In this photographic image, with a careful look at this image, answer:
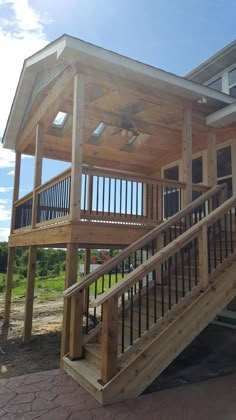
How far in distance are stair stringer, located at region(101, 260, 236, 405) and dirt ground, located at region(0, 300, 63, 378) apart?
6.33ft

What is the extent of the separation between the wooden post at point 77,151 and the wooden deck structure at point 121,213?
2cm

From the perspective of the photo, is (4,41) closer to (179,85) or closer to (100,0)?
(100,0)

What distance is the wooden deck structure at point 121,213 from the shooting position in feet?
12.2

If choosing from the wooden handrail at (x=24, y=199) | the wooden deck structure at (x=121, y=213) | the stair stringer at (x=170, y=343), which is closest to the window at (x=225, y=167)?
the wooden deck structure at (x=121, y=213)

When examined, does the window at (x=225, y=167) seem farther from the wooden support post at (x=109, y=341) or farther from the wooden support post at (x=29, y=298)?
the wooden support post at (x=109, y=341)

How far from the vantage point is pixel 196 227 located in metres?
4.13

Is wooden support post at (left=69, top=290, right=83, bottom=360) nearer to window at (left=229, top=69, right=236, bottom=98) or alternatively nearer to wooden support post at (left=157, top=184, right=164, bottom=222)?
wooden support post at (left=157, top=184, right=164, bottom=222)

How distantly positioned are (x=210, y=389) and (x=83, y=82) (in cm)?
463

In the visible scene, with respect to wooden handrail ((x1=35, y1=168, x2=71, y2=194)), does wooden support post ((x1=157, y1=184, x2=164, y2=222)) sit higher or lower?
lower

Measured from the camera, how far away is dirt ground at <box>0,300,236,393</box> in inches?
165

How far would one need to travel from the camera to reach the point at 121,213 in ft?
20.5

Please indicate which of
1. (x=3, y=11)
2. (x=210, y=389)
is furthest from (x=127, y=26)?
(x=210, y=389)

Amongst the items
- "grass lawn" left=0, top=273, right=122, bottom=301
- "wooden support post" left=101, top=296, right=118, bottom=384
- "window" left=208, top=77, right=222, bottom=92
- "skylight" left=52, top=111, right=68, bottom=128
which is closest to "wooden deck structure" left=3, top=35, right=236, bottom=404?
"wooden support post" left=101, top=296, right=118, bottom=384

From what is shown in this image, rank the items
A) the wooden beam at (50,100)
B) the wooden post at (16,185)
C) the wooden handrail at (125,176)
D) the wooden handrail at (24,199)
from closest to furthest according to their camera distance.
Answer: the wooden handrail at (125,176) → the wooden beam at (50,100) → the wooden handrail at (24,199) → the wooden post at (16,185)
